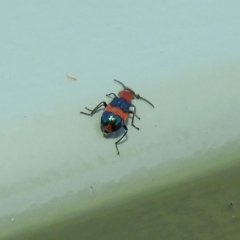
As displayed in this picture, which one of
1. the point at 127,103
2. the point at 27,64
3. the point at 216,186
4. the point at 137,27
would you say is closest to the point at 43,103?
the point at 27,64

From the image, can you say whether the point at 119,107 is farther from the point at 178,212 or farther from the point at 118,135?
the point at 178,212

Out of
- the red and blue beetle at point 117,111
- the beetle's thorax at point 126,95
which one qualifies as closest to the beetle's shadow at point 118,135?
the red and blue beetle at point 117,111

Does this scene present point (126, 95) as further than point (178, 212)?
Yes

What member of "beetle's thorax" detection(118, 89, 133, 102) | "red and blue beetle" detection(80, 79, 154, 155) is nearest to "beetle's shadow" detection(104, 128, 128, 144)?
"red and blue beetle" detection(80, 79, 154, 155)

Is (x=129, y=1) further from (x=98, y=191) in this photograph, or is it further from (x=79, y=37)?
(x=98, y=191)

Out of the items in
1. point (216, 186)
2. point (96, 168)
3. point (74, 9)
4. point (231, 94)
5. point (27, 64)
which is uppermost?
point (74, 9)

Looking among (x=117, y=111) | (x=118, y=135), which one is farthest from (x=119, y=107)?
(x=118, y=135)

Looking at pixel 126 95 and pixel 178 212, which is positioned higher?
pixel 126 95

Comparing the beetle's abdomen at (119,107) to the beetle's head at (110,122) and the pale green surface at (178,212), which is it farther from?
the pale green surface at (178,212)
